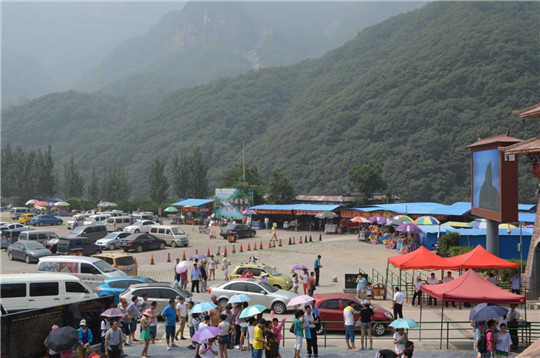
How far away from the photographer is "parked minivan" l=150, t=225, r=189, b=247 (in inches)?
1542

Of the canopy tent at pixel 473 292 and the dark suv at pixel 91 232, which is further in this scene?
the dark suv at pixel 91 232

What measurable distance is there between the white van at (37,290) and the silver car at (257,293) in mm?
4684

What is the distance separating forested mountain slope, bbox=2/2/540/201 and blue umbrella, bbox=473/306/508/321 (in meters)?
77.5

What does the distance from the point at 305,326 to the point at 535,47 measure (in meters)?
114

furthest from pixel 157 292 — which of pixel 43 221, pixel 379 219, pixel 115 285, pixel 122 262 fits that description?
pixel 43 221

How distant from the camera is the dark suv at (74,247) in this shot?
31578 millimetres

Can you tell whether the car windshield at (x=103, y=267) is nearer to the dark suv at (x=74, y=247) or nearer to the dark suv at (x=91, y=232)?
the dark suv at (x=74, y=247)

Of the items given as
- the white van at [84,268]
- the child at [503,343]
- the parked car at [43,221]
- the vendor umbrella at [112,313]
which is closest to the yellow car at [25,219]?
the parked car at [43,221]

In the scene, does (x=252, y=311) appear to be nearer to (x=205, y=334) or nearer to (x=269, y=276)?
(x=205, y=334)

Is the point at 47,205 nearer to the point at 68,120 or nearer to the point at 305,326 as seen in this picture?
the point at 305,326

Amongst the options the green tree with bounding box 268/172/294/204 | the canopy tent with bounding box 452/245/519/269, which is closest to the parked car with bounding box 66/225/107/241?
the canopy tent with bounding box 452/245/519/269

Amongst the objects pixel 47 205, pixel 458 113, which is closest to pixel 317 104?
pixel 458 113

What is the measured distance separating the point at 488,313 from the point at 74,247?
2577 cm

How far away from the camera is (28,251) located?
3069cm
